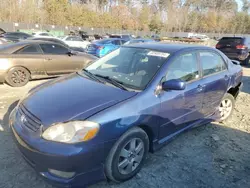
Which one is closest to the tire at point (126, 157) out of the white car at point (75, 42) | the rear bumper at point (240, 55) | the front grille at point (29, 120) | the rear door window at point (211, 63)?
the front grille at point (29, 120)

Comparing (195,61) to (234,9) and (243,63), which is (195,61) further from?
(234,9)

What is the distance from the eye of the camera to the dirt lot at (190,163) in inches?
109

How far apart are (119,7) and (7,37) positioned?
5335 cm

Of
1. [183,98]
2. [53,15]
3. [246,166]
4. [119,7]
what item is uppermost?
[119,7]

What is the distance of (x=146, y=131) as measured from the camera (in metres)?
2.92

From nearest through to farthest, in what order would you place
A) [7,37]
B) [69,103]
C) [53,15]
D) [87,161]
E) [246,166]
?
[87,161] < [69,103] < [246,166] < [7,37] < [53,15]

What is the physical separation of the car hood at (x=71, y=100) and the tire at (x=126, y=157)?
0.42 metres

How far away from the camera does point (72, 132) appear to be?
2.30m

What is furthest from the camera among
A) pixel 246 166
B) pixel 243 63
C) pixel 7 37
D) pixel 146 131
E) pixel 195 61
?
pixel 7 37

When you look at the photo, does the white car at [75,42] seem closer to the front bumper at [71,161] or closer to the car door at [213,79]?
the car door at [213,79]

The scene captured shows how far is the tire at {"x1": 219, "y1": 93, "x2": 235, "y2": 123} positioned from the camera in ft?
15.0

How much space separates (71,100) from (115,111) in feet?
1.86

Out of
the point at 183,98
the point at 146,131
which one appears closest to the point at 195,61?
the point at 183,98

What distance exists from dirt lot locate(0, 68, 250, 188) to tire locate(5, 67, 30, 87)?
2.18 metres
